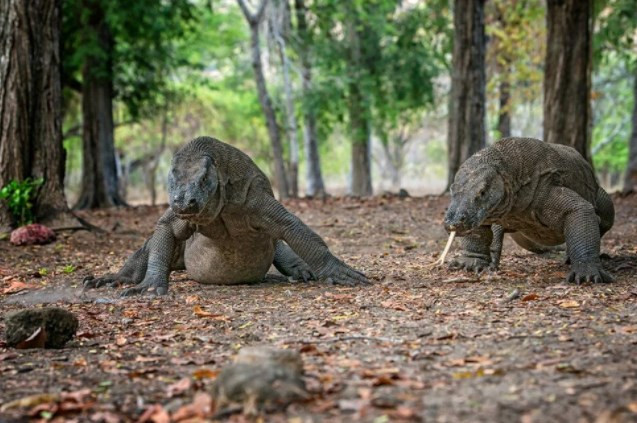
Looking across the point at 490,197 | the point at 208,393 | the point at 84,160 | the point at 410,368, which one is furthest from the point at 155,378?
the point at 84,160

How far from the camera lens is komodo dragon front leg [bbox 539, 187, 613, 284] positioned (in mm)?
4531

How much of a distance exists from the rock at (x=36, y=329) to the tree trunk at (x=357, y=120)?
49.1 feet

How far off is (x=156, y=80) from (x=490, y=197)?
42.6ft

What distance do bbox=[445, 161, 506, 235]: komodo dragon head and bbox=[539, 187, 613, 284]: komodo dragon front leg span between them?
371mm

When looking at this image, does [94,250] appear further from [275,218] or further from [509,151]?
[509,151]

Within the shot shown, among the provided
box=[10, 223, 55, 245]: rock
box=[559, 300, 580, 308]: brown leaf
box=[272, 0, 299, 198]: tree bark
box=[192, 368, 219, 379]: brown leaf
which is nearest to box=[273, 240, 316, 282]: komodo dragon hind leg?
box=[559, 300, 580, 308]: brown leaf

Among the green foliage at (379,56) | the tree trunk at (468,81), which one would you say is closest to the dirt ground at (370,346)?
the tree trunk at (468,81)

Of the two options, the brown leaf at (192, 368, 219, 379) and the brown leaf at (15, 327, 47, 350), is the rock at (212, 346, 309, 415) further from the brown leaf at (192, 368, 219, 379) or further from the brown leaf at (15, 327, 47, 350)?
the brown leaf at (15, 327, 47, 350)

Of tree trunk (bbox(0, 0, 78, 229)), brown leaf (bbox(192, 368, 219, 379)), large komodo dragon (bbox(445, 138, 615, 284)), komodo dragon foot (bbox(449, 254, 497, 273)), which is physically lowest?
brown leaf (bbox(192, 368, 219, 379))

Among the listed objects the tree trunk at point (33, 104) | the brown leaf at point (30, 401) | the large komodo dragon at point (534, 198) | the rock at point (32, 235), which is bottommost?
the brown leaf at point (30, 401)

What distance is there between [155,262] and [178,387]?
243 cm

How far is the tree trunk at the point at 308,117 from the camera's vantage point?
696 inches

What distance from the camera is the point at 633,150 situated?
42.7 feet

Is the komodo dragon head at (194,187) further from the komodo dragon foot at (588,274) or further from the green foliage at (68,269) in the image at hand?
the komodo dragon foot at (588,274)
